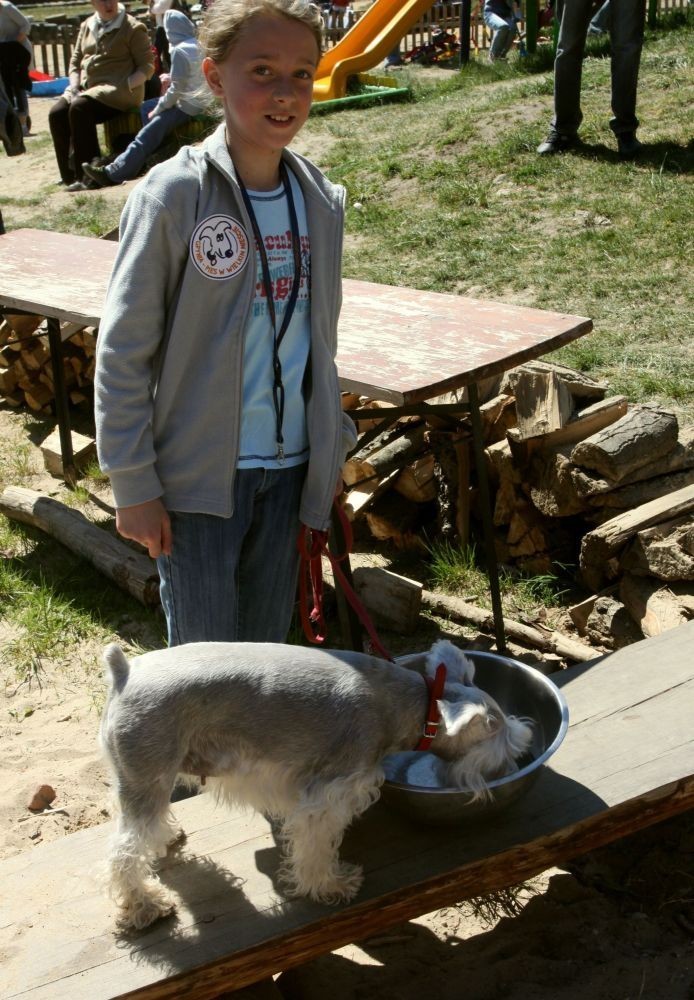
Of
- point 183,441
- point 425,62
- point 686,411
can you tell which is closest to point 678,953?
point 183,441

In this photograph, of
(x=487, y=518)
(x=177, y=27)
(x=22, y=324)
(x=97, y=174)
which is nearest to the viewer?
(x=487, y=518)

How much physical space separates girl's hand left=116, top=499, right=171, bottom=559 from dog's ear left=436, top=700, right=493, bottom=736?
783 millimetres

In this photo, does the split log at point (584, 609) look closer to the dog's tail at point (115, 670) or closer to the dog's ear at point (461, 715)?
the dog's ear at point (461, 715)

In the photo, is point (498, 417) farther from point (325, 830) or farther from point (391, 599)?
point (325, 830)

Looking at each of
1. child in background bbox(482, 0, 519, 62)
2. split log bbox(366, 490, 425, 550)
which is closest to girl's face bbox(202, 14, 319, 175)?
split log bbox(366, 490, 425, 550)

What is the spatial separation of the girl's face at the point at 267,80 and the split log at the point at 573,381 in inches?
99.3

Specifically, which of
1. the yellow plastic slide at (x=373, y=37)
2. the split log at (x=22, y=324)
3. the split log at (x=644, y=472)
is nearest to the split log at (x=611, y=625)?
the split log at (x=644, y=472)

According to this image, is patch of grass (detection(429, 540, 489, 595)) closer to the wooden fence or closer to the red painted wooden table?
the red painted wooden table

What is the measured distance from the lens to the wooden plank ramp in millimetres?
2357

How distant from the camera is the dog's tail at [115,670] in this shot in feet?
7.55

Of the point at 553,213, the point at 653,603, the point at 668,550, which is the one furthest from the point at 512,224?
the point at 653,603

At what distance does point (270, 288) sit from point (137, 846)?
1.32 m

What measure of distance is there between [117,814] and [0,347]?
5713 mm

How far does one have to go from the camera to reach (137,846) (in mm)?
2301
